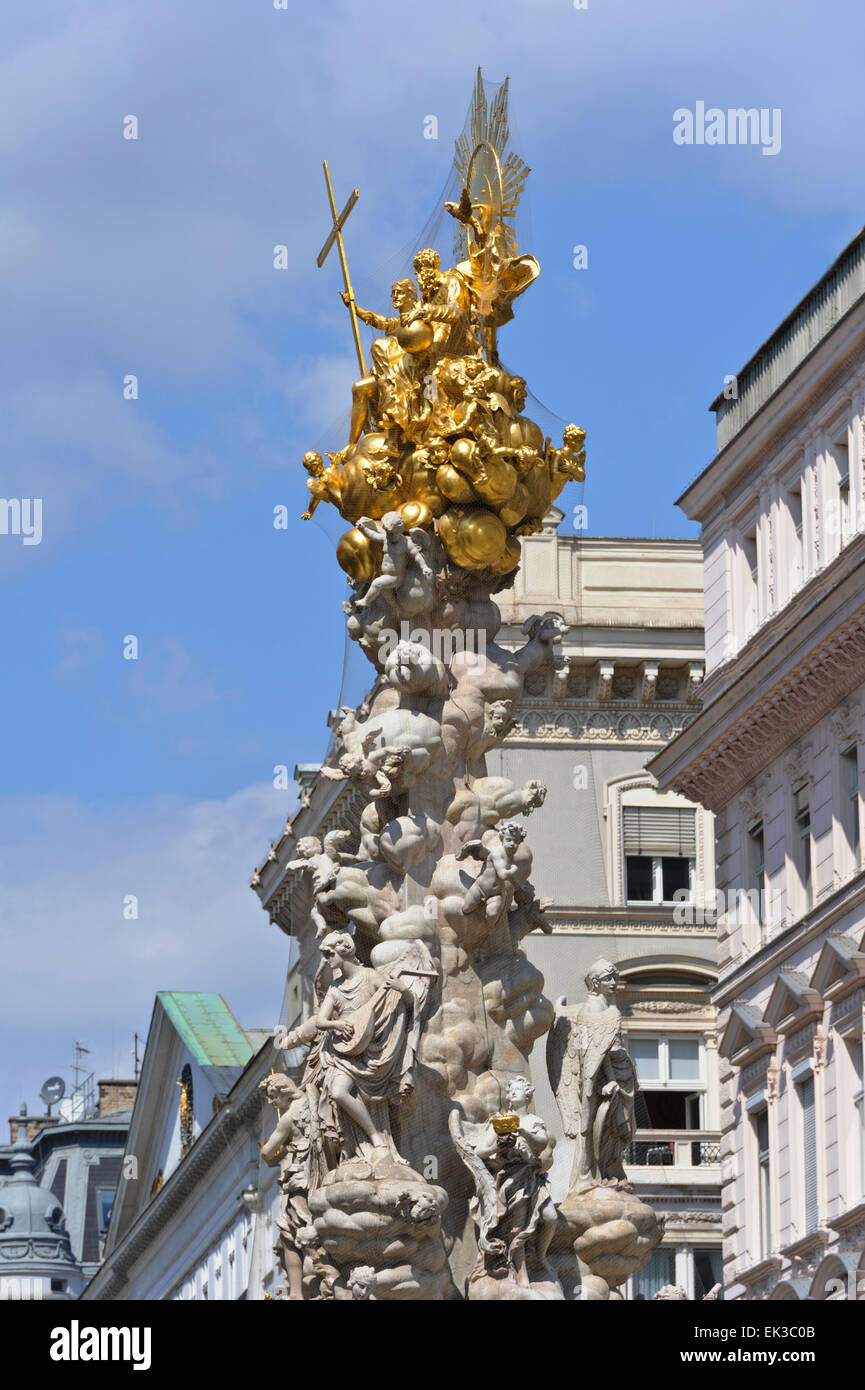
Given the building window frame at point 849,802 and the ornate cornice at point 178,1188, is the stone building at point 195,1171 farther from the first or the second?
the building window frame at point 849,802

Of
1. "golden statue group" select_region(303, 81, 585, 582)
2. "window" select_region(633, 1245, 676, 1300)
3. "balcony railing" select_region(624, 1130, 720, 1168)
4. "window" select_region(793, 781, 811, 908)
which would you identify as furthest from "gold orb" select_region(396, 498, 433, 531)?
"balcony railing" select_region(624, 1130, 720, 1168)

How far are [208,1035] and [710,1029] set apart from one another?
42.3m

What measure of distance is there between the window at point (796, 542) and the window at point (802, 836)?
9.60ft

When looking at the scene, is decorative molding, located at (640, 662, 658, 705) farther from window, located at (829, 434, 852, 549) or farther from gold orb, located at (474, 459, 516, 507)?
gold orb, located at (474, 459, 516, 507)

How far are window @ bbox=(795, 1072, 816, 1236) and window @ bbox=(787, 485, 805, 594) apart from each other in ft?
23.0

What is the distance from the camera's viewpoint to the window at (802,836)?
159 ft

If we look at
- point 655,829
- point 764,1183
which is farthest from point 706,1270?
point 655,829

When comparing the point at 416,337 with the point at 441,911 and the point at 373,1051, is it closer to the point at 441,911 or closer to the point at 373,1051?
the point at 441,911

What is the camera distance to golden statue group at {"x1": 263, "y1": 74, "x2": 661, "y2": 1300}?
20734mm

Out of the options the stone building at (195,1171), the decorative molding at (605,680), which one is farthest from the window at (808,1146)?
the stone building at (195,1171)

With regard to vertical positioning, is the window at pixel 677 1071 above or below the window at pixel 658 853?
below

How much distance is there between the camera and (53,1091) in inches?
5221

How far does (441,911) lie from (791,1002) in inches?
1032

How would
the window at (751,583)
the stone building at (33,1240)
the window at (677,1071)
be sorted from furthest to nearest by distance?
1. the stone building at (33,1240)
2. the window at (677,1071)
3. the window at (751,583)
